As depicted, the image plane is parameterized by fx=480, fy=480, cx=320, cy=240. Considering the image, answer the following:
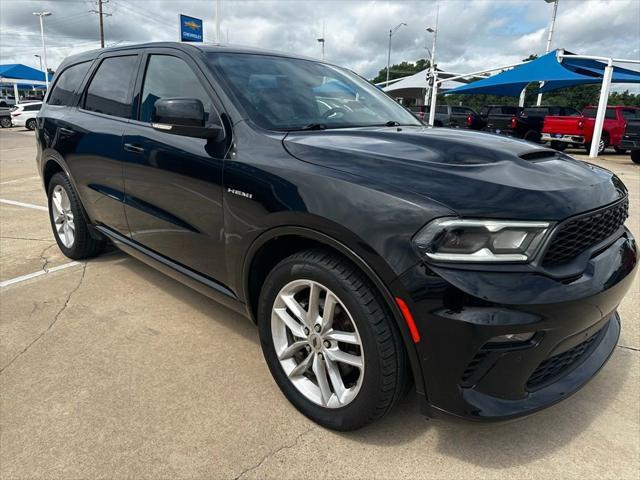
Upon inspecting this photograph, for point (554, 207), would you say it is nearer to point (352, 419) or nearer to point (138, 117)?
point (352, 419)

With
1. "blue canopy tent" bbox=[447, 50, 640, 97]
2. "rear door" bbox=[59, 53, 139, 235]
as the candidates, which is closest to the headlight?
"rear door" bbox=[59, 53, 139, 235]

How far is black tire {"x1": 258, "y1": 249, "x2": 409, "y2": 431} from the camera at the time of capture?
72.4 inches

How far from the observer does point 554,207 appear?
1.76 m

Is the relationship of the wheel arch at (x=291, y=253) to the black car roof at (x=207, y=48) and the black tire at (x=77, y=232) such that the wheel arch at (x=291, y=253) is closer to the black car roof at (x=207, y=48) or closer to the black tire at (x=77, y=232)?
the black car roof at (x=207, y=48)

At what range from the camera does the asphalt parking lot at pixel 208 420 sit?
1989 millimetres

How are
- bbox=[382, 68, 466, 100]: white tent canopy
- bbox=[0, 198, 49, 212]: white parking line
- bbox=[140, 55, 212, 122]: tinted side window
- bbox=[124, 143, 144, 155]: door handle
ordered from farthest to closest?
bbox=[382, 68, 466, 100]: white tent canopy, bbox=[0, 198, 49, 212]: white parking line, bbox=[124, 143, 144, 155]: door handle, bbox=[140, 55, 212, 122]: tinted side window

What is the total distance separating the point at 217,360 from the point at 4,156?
1299cm

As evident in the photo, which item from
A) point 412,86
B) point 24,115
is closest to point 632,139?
point 412,86

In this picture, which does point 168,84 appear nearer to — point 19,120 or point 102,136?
point 102,136

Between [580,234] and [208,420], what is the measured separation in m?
1.81

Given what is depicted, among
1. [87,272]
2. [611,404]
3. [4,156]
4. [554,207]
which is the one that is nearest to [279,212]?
[554,207]

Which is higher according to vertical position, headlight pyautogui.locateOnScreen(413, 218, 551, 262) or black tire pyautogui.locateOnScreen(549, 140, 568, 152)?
headlight pyautogui.locateOnScreen(413, 218, 551, 262)

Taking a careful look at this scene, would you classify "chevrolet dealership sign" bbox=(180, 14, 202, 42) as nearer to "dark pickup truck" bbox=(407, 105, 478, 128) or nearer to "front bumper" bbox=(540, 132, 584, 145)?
"dark pickup truck" bbox=(407, 105, 478, 128)

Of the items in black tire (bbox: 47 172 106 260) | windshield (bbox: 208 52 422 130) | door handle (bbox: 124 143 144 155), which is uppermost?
windshield (bbox: 208 52 422 130)
